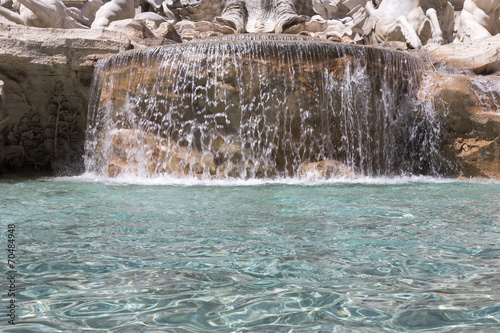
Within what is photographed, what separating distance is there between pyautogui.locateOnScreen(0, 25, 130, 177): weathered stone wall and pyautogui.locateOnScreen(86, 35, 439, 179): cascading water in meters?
0.97

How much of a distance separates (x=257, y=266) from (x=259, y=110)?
4.38 m

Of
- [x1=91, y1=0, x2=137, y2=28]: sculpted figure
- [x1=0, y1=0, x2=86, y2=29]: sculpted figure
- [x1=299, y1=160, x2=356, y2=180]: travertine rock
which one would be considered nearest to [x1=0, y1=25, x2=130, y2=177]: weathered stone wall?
[x1=0, y1=0, x2=86, y2=29]: sculpted figure

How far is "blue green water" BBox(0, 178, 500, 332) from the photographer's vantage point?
62.3 inches

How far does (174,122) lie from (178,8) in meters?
8.03

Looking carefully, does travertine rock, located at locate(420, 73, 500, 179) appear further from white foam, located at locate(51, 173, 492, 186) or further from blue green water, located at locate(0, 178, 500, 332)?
blue green water, located at locate(0, 178, 500, 332)

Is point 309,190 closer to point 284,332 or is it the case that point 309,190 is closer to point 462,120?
point 462,120

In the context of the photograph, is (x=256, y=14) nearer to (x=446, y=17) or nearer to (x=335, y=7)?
(x=335, y=7)

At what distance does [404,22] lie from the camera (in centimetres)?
912

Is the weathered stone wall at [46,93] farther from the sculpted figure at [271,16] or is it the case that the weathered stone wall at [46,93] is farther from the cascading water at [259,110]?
the sculpted figure at [271,16]

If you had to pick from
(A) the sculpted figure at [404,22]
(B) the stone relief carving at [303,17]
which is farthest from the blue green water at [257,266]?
(B) the stone relief carving at [303,17]

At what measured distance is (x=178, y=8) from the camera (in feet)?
44.8

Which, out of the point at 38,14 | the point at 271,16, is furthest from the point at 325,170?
the point at 271,16

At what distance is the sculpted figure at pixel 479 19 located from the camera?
930 centimetres

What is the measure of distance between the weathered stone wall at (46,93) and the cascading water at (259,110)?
0.97 m
